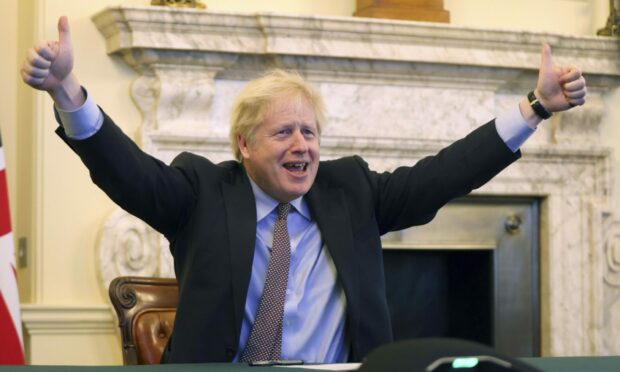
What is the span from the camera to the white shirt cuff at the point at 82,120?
245 centimetres

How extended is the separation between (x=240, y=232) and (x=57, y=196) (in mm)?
1758

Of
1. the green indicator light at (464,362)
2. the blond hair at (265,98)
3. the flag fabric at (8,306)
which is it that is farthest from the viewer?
the flag fabric at (8,306)

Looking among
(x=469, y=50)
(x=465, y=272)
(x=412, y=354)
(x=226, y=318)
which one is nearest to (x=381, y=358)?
(x=412, y=354)

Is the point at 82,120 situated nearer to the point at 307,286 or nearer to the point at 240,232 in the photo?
the point at 240,232

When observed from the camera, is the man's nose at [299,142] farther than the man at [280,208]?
Yes

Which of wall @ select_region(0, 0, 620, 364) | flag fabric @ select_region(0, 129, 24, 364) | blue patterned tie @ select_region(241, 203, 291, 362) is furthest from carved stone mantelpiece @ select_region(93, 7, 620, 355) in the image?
blue patterned tie @ select_region(241, 203, 291, 362)

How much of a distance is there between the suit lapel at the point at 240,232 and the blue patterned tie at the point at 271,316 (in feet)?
0.17

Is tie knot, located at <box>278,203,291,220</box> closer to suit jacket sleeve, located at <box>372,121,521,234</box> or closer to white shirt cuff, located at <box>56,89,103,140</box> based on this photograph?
suit jacket sleeve, located at <box>372,121,521,234</box>

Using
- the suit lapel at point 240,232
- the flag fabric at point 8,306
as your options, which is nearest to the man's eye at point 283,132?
the suit lapel at point 240,232

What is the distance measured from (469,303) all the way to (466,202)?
1.46 feet

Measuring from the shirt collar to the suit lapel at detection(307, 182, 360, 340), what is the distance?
19 millimetres

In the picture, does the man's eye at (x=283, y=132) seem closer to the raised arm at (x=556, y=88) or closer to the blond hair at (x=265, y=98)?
the blond hair at (x=265, y=98)

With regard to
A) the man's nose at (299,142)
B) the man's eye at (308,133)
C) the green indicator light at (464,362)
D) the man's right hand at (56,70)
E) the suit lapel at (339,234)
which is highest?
the man's right hand at (56,70)

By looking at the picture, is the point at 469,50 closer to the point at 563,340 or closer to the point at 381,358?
the point at 563,340
